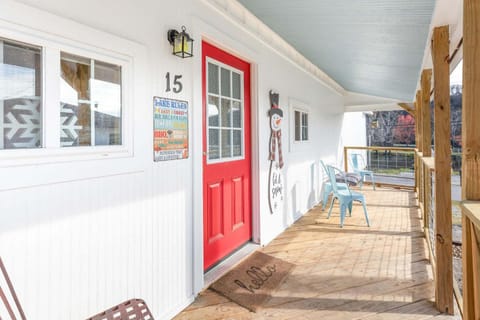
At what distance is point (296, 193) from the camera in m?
4.39

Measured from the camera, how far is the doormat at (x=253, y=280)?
2225 mm

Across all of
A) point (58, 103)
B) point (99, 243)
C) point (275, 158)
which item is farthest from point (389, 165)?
point (58, 103)

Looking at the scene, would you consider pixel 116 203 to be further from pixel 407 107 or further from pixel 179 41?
pixel 407 107

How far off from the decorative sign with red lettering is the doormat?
1.12 metres

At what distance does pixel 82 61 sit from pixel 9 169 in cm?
61

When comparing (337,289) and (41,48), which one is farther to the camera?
(337,289)

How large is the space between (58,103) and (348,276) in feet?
8.23

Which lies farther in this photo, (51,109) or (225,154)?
(225,154)

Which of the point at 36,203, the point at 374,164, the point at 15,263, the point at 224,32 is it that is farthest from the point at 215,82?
the point at 374,164

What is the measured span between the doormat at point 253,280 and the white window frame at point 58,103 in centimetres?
125

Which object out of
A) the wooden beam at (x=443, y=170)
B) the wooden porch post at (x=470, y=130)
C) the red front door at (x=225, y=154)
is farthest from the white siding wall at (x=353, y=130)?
the wooden porch post at (x=470, y=130)

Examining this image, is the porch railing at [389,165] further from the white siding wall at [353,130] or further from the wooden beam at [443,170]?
the wooden beam at [443,170]

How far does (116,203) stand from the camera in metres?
1.63

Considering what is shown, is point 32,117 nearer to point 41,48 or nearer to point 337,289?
point 41,48
